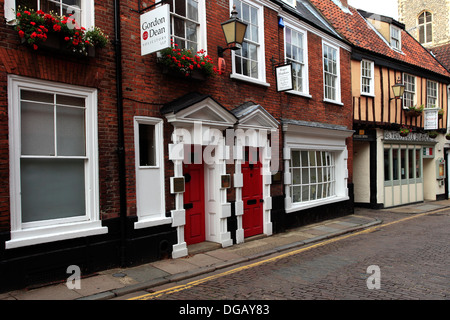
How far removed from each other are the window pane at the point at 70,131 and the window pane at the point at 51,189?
0.65 feet

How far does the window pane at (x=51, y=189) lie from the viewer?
5.79 meters

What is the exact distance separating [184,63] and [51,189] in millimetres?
3616

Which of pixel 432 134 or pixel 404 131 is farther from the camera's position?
pixel 432 134

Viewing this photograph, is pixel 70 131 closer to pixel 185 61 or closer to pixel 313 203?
pixel 185 61

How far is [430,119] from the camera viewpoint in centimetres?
1836

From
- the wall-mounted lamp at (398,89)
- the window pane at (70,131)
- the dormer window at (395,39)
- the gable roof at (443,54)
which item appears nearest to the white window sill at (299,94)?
the wall-mounted lamp at (398,89)

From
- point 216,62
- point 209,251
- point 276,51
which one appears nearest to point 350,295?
point 209,251

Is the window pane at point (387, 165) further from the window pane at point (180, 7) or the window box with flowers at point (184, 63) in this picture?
the window pane at point (180, 7)

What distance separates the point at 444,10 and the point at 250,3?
23744 mm

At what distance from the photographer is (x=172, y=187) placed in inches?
299

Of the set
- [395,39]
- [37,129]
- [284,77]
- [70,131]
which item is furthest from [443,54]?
[37,129]

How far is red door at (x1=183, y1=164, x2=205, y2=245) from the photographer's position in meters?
8.37

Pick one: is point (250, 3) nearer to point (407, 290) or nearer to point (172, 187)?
point (172, 187)

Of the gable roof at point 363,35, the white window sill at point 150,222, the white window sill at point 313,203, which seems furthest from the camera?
the gable roof at point 363,35
